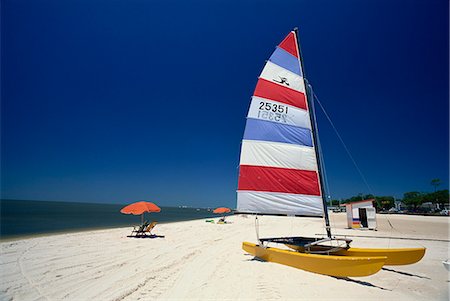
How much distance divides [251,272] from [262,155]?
3225 millimetres

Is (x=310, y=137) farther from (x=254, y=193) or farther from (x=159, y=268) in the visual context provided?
(x=159, y=268)

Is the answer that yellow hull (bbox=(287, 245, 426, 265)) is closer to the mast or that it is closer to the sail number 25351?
the mast

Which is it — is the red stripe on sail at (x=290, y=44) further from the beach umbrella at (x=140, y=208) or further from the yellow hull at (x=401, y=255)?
the beach umbrella at (x=140, y=208)

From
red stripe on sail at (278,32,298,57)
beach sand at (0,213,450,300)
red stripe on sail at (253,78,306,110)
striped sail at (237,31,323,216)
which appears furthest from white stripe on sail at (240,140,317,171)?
red stripe on sail at (278,32,298,57)

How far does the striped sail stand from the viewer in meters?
6.82

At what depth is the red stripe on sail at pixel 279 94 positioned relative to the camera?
7301 mm

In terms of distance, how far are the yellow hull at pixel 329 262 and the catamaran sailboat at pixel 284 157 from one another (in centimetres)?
4

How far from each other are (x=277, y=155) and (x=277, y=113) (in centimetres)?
132

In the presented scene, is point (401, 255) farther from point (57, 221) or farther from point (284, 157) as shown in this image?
point (57, 221)

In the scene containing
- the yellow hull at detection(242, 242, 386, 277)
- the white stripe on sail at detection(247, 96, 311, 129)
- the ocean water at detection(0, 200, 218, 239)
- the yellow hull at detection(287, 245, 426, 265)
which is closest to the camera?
the yellow hull at detection(242, 242, 386, 277)

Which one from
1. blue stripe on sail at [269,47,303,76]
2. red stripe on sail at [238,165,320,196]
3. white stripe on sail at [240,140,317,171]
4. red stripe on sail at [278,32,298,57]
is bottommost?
red stripe on sail at [238,165,320,196]

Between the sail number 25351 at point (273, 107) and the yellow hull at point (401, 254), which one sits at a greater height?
the sail number 25351 at point (273, 107)

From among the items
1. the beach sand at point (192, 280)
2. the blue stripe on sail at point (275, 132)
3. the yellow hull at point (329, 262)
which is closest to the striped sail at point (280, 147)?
the blue stripe on sail at point (275, 132)

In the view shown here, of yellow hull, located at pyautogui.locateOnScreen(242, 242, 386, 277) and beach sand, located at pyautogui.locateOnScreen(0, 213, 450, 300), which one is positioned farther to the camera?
yellow hull, located at pyautogui.locateOnScreen(242, 242, 386, 277)
